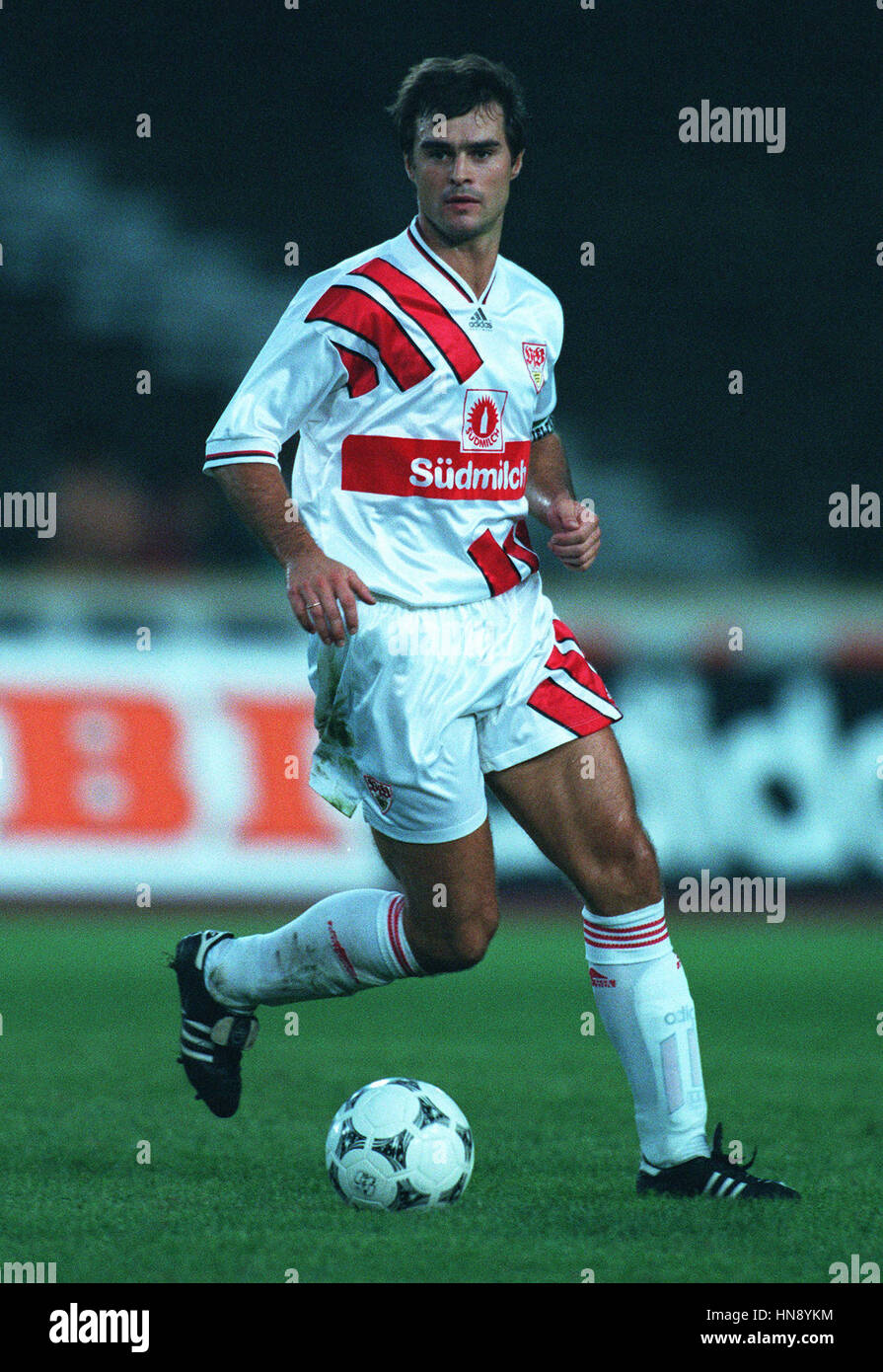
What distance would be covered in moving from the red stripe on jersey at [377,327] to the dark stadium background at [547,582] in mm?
1631

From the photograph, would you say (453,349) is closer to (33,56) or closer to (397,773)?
(397,773)

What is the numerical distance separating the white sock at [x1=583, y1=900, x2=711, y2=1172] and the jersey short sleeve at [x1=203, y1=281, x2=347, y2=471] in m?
1.16

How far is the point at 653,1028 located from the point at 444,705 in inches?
30.0

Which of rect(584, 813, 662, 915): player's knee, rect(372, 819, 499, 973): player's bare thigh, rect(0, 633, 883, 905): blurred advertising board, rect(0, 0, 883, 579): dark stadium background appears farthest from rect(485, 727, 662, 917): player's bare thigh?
rect(0, 0, 883, 579): dark stadium background

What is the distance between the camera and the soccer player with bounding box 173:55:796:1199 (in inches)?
153

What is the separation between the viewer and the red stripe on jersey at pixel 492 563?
159 inches

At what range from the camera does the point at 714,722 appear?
8617 mm

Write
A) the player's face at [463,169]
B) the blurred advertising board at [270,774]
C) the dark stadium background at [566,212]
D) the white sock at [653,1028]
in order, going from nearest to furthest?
1. the white sock at [653,1028]
2. the player's face at [463,169]
3. the blurred advertising board at [270,774]
4. the dark stadium background at [566,212]

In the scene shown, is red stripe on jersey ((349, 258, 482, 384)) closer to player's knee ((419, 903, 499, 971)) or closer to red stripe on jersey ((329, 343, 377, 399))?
red stripe on jersey ((329, 343, 377, 399))

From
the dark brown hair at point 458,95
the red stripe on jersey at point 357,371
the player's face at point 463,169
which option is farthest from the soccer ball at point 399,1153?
the dark brown hair at point 458,95

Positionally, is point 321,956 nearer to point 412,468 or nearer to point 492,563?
point 492,563

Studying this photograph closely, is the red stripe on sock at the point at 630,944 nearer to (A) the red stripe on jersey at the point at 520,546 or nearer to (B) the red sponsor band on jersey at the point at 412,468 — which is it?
(A) the red stripe on jersey at the point at 520,546

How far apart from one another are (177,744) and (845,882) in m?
2.95

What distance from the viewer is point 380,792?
13.2ft
